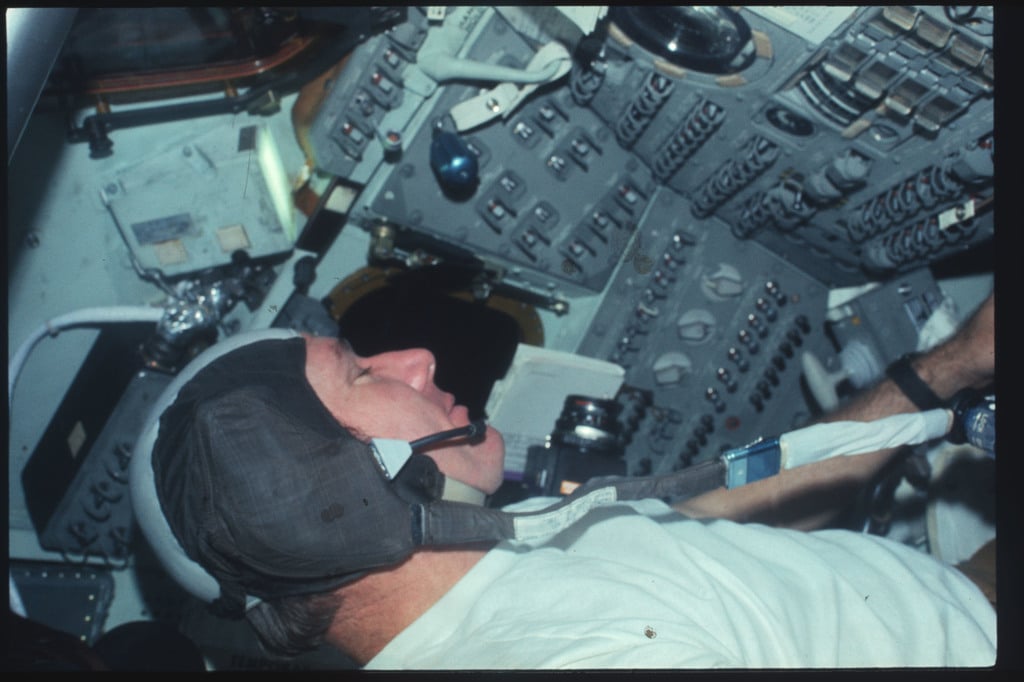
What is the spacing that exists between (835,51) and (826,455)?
32.1 inches

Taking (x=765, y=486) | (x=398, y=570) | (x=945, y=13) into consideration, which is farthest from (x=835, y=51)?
(x=398, y=570)

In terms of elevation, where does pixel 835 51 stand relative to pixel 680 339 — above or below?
above

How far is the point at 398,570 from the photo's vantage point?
4.24 feet

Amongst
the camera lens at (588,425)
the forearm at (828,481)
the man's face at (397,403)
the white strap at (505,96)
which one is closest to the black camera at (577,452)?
the camera lens at (588,425)

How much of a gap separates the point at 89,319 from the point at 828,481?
1796mm

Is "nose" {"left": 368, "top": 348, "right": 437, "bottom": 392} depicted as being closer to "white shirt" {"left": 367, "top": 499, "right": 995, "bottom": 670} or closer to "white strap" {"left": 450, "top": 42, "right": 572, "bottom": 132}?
"white shirt" {"left": 367, "top": 499, "right": 995, "bottom": 670}

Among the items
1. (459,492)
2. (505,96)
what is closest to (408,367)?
(459,492)

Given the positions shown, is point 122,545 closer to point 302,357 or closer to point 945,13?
point 302,357

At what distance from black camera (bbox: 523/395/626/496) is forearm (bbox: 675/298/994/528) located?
0.76 ft

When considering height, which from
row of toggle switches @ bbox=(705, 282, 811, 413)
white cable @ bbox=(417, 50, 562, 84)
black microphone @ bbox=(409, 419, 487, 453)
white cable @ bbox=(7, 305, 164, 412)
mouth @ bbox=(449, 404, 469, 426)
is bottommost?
white cable @ bbox=(7, 305, 164, 412)

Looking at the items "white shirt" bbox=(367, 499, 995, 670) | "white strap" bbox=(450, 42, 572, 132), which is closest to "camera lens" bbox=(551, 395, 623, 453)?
"white shirt" bbox=(367, 499, 995, 670)

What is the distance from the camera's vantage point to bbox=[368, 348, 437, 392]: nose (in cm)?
Answer: 143

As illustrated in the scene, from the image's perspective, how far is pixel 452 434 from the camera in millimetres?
1359

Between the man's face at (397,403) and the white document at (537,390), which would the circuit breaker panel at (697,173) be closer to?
the white document at (537,390)
